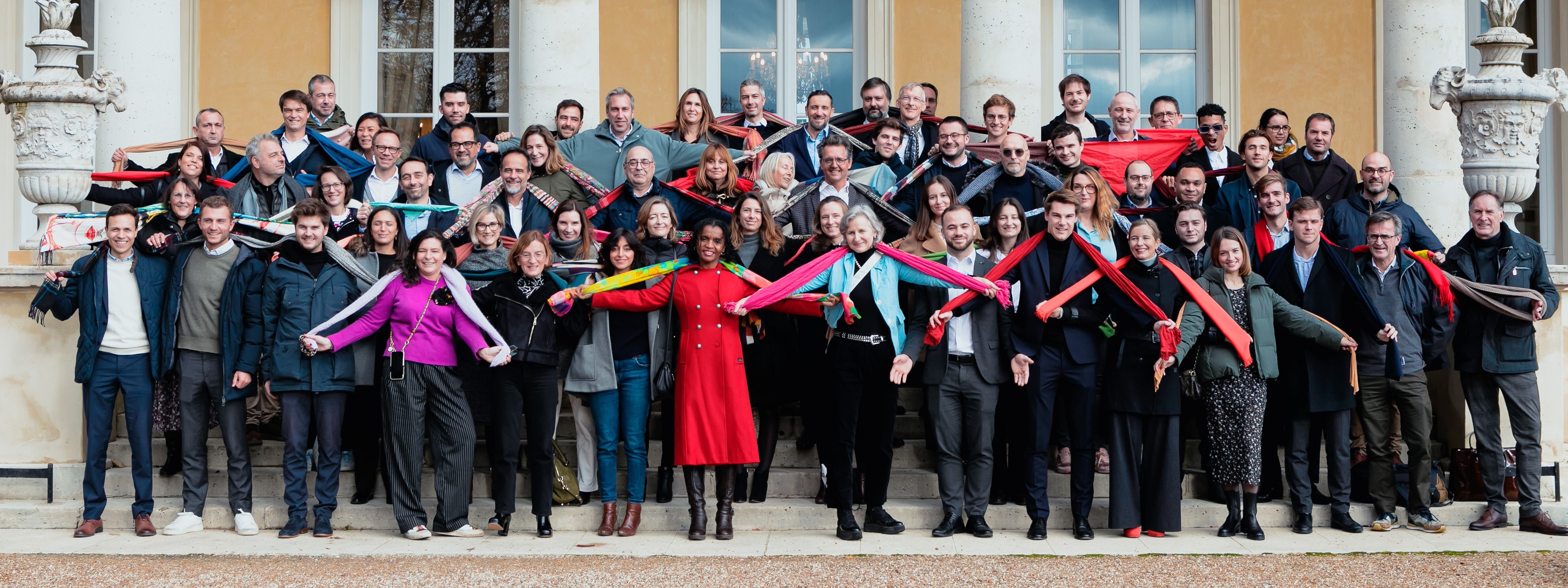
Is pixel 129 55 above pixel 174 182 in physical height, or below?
above

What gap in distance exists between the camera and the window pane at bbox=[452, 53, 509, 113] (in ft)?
44.2

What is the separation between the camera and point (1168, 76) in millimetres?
13516

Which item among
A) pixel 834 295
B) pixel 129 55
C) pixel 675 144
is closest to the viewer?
pixel 834 295

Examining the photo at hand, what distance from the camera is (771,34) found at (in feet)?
44.7

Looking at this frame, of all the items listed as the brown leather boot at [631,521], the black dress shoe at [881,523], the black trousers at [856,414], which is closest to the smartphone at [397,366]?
the brown leather boot at [631,521]

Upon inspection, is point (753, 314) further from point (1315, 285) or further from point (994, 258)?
point (1315, 285)

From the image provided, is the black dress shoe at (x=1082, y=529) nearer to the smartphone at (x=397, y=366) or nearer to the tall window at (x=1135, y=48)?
the smartphone at (x=397, y=366)

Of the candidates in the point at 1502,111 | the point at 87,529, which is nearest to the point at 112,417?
the point at 87,529

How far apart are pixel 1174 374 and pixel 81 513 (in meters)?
6.27

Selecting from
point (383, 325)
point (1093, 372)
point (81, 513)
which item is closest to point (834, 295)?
point (1093, 372)

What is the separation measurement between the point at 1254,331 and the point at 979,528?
6.03 feet

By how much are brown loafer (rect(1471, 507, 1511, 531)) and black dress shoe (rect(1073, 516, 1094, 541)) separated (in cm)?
229

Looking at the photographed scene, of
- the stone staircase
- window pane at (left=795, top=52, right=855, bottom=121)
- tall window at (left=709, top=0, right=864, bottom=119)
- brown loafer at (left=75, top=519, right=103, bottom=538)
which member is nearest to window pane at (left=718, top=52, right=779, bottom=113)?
tall window at (left=709, top=0, right=864, bottom=119)

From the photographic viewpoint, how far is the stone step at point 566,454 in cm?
848
